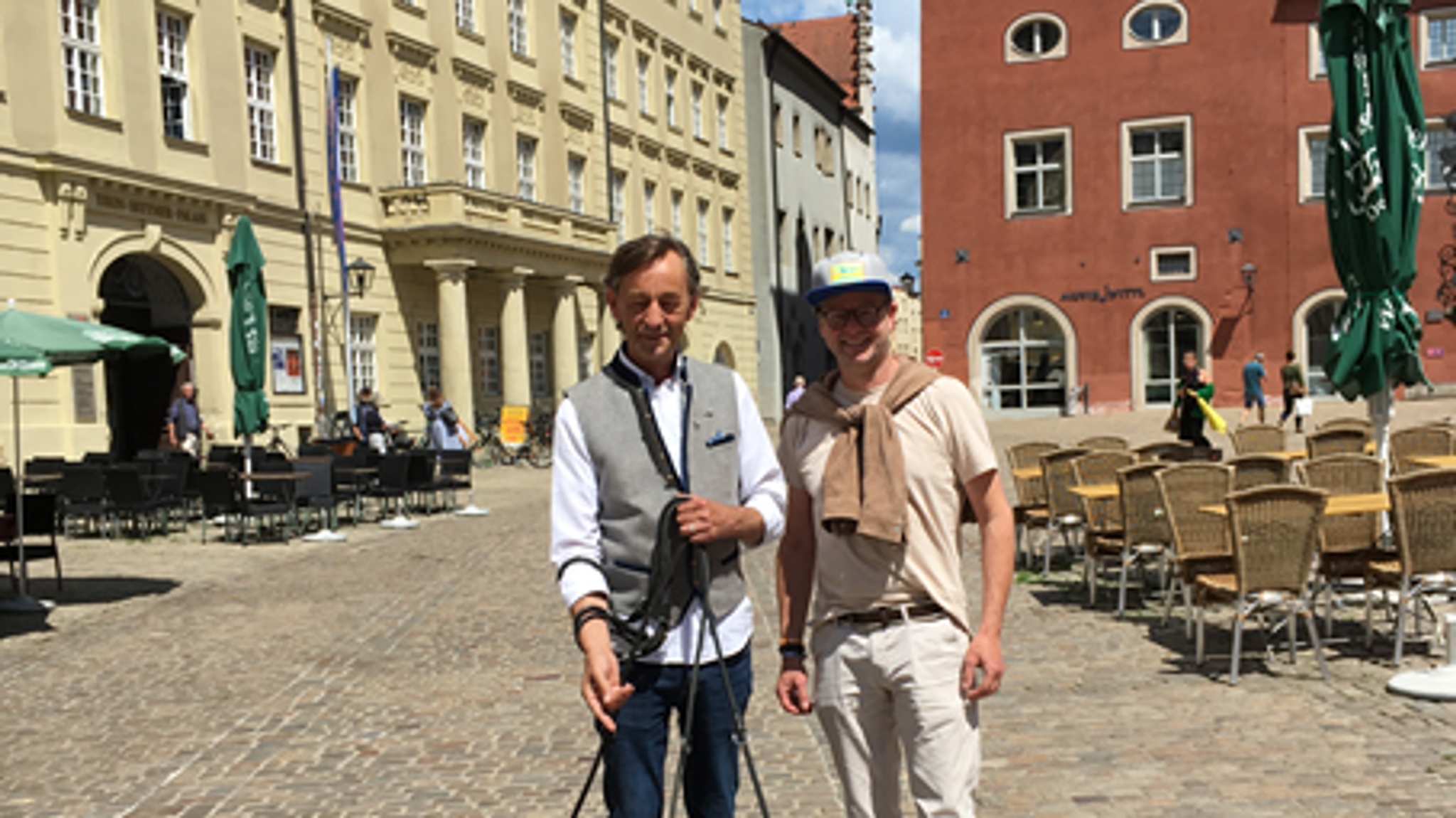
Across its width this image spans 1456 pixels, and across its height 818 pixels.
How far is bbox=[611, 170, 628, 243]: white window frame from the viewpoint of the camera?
36.2 meters

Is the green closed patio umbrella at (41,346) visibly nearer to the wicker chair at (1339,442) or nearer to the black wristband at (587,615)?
the black wristband at (587,615)

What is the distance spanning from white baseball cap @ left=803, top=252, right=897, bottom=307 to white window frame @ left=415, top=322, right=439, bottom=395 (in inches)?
974

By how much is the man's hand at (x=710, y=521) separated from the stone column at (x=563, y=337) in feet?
94.3

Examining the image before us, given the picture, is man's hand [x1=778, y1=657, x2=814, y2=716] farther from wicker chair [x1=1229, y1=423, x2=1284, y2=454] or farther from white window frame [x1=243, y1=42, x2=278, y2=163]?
white window frame [x1=243, y1=42, x2=278, y2=163]

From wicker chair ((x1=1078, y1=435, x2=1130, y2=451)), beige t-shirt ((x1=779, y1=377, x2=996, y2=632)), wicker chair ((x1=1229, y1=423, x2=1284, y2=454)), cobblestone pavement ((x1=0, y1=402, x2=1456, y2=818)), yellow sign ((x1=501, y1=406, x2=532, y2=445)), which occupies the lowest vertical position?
cobblestone pavement ((x1=0, y1=402, x2=1456, y2=818))

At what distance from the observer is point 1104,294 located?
34.1 metres

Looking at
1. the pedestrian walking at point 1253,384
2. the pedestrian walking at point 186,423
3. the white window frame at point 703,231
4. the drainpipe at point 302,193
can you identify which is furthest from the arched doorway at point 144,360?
the white window frame at point 703,231

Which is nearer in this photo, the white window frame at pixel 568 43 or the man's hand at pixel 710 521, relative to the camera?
the man's hand at pixel 710 521

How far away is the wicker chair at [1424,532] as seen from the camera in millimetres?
6508

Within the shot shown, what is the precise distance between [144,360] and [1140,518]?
18186mm

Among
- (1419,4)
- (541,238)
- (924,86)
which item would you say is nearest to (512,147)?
(541,238)

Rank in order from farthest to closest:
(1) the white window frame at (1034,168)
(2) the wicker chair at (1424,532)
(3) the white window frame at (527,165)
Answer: (1) the white window frame at (1034,168) → (3) the white window frame at (527,165) → (2) the wicker chair at (1424,532)

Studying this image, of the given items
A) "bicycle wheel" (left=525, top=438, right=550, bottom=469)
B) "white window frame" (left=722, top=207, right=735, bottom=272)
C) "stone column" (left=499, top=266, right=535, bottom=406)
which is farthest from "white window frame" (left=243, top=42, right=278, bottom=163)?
"white window frame" (left=722, top=207, right=735, bottom=272)

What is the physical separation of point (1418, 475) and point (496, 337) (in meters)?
25.3
